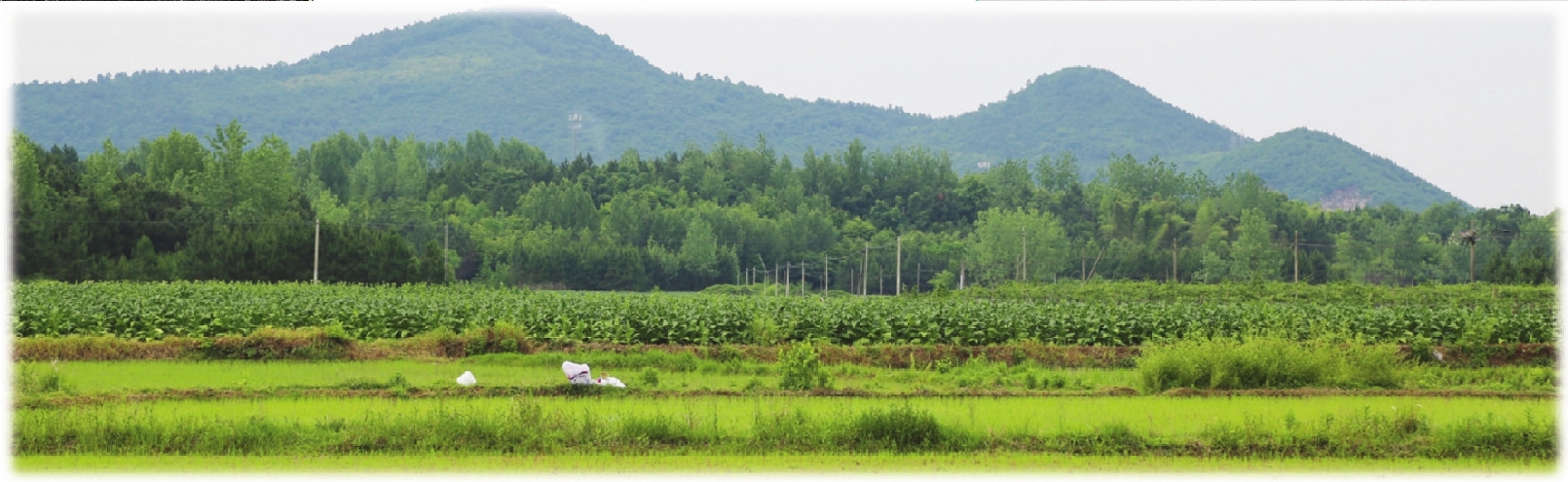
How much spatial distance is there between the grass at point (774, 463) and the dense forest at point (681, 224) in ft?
142

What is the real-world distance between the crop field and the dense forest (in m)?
24.3

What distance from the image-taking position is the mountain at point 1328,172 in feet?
534

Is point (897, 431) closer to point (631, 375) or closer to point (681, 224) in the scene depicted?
point (631, 375)

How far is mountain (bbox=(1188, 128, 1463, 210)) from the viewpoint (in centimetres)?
16262

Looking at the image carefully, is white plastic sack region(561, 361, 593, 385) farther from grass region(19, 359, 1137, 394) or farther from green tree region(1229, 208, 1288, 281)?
green tree region(1229, 208, 1288, 281)

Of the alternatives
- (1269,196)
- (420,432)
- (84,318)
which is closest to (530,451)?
(420,432)

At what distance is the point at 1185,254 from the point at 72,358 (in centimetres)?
7919

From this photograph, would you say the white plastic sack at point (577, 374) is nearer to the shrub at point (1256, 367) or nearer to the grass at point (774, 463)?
the grass at point (774, 463)

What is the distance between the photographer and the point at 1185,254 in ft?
301

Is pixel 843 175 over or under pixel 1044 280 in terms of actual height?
over

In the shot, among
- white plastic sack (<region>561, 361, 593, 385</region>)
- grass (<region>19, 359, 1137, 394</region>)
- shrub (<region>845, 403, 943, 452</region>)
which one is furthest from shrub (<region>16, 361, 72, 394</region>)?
shrub (<region>845, 403, 943, 452</region>)

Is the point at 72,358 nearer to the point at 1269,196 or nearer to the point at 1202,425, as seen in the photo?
the point at 1202,425

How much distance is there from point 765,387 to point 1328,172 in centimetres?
16312

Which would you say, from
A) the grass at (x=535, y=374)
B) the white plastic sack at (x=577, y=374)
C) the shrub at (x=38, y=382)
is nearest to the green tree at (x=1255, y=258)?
the grass at (x=535, y=374)
